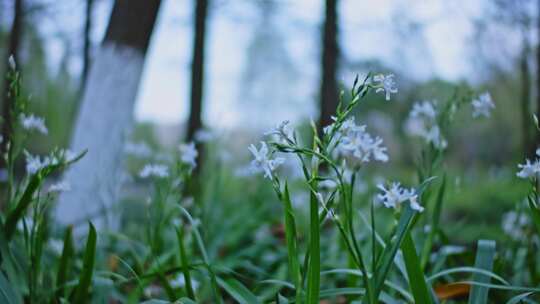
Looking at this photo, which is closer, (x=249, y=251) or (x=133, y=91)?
(x=249, y=251)

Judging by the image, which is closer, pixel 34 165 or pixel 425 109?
pixel 34 165

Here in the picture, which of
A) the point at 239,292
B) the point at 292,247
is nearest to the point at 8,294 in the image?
the point at 239,292

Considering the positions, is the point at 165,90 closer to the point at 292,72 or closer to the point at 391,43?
the point at 391,43

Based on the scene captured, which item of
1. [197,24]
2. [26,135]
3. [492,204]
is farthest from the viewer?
[492,204]

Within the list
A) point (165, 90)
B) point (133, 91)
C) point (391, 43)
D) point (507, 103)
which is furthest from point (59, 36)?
point (507, 103)

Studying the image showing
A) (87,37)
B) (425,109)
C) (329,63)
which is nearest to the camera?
(425,109)

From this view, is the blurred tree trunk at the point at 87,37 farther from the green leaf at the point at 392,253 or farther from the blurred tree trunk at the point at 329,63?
the green leaf at the point at 392,253

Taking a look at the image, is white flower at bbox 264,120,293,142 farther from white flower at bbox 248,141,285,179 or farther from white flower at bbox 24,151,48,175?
white flower at bbox 24,151,48,175

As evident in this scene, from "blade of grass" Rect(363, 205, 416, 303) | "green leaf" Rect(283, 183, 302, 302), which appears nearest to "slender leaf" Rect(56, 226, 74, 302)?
"green leaf" Rect(283, 183, 302, 302)

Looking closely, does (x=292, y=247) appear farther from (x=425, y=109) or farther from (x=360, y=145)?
(x=425, y=109)
